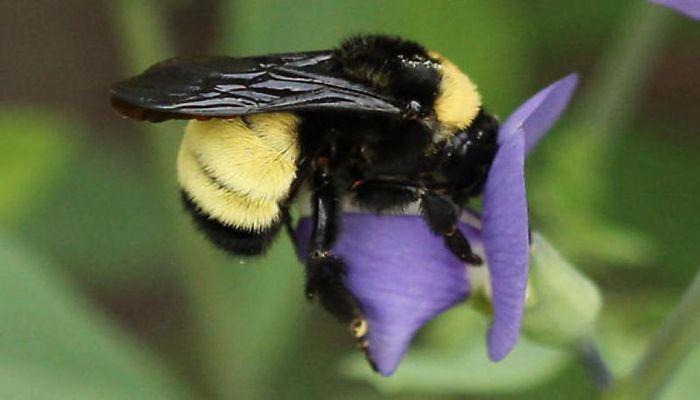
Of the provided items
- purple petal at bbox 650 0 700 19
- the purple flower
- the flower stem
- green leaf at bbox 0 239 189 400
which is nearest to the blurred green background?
green leaf at bbox 0 239 189 400

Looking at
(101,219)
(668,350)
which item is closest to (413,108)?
(668,350)

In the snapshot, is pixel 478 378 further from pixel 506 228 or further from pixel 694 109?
pixel 694 109

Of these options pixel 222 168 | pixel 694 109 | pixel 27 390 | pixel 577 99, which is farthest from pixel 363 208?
pixel 694 109

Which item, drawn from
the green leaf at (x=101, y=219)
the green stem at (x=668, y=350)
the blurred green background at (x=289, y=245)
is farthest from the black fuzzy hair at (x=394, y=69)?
the green leaf at (x=101, y=219)

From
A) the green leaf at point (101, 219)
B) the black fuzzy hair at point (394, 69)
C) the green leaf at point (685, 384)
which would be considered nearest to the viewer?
the black fuzzy hair at point (394, 69)

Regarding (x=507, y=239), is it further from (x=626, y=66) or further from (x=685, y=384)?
(x=626, y=66)

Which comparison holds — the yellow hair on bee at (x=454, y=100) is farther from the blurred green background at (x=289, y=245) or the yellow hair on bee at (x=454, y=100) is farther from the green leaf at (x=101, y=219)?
the green leaf at (x=101, y=219)

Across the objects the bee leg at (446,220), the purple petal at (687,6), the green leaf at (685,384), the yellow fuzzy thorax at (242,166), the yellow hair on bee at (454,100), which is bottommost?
the green leaf at (685,384)
